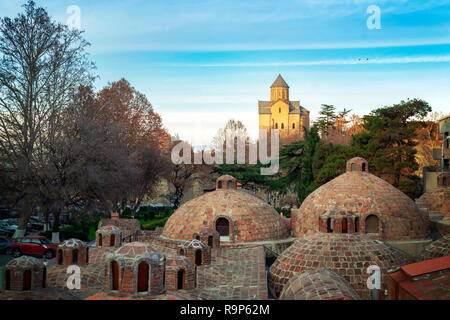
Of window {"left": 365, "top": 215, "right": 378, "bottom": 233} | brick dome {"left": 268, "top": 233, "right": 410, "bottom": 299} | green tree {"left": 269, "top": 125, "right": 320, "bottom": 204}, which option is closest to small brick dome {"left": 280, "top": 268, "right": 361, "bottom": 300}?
brick dome {"left": 268, "top": 233, "right": 410, "bottom": 299}

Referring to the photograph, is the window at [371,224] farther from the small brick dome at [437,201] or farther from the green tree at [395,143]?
the green tree at [395,143]

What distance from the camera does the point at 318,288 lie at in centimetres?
1146

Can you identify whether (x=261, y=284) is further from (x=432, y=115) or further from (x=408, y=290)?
(x=432, y=115)

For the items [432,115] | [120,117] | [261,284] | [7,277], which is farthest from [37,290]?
[432,115]

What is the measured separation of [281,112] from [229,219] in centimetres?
7352

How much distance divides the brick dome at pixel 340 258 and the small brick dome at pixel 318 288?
183 cm

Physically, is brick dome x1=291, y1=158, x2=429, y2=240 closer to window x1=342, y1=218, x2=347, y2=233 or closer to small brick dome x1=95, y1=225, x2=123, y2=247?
window x1=342, y1=218, x2=347, y2=233

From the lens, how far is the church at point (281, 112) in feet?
301

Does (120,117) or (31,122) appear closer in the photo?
(31,122)

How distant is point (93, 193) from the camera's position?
2747 centimetres

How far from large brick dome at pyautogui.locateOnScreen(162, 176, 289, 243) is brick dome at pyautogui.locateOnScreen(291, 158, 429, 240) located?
160 cm

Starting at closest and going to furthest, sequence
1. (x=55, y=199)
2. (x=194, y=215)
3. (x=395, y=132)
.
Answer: (x=194, y=215), (x=55, y=199), (x=395, y=132)

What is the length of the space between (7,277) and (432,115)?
56.9m

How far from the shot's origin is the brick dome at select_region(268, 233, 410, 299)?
14.6 meters
